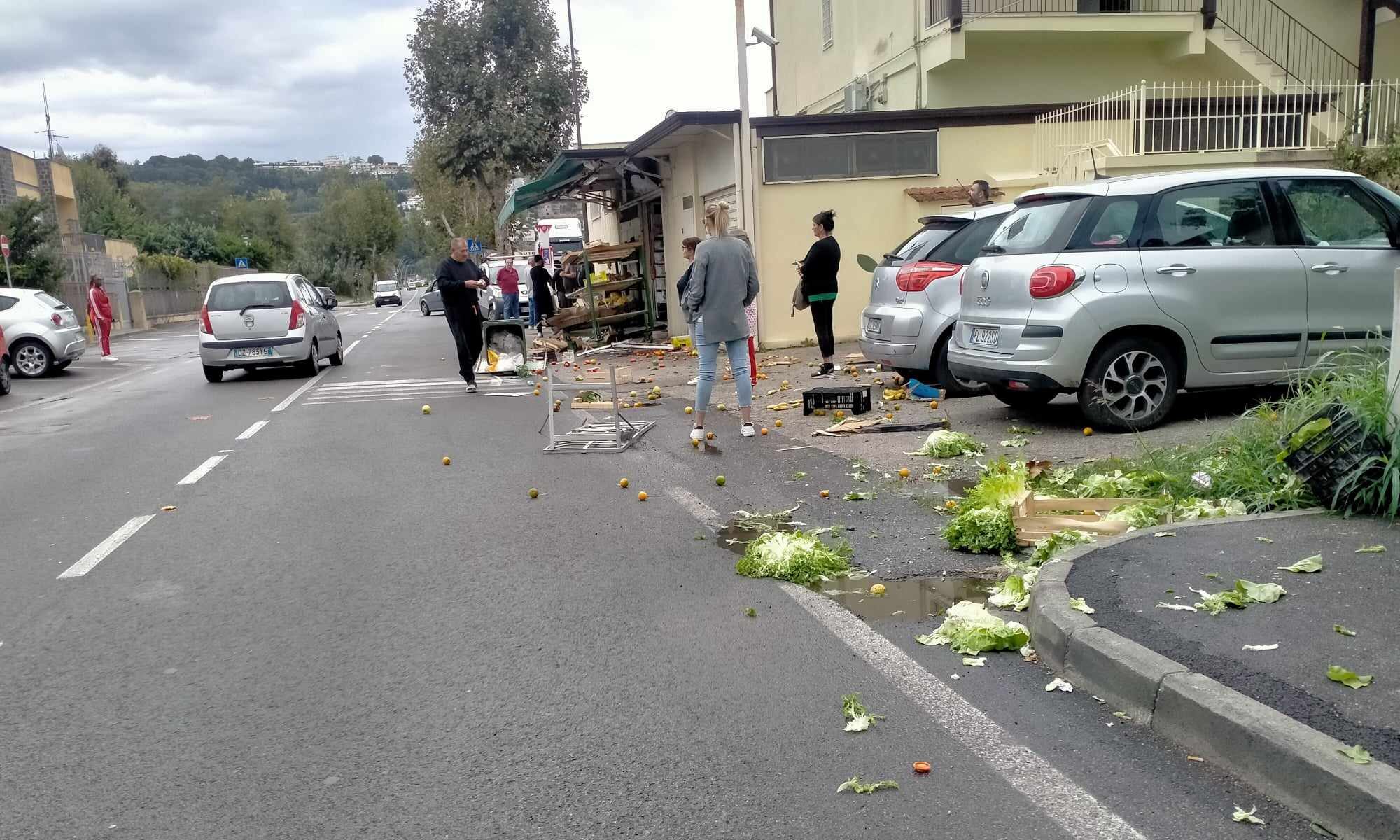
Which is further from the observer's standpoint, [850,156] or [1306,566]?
[850,156]

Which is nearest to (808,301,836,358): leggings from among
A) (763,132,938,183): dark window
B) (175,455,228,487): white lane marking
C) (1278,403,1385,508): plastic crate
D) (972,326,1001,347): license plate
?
(972,326,1001,347): license plate

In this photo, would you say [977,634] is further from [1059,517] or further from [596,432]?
[596,432]

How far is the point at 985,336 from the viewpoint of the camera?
340 inches

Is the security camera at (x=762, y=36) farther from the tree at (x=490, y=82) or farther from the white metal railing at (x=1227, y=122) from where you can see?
the tree at (x=490, y=82)

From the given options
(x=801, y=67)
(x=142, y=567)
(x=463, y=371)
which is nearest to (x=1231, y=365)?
(x=142, y=567)

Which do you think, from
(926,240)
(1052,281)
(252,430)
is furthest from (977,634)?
(252,430)

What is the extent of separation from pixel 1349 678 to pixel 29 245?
1477 inches

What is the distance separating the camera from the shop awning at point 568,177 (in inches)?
848

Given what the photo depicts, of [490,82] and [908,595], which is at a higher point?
[490,82]

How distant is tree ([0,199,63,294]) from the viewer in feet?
105

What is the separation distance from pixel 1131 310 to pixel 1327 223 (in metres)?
1.84

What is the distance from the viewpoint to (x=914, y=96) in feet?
65.9

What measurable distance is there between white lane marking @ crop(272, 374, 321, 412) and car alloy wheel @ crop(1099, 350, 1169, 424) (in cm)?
972

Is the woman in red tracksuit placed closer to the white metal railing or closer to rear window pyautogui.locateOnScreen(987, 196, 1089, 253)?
the white metal railing
